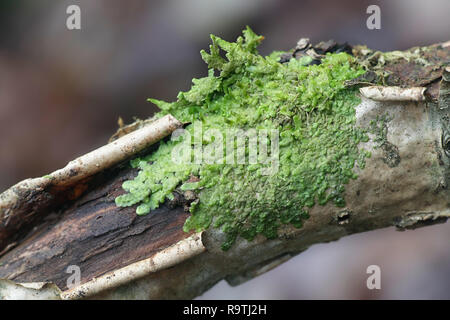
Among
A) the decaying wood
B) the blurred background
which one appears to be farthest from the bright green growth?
the blurred background

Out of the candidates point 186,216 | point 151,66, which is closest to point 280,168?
point 186,216

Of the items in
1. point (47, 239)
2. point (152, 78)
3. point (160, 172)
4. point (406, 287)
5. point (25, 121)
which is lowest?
point (406, 287)

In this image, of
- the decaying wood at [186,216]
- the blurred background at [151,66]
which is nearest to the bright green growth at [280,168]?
the decaying wood at [186,216]

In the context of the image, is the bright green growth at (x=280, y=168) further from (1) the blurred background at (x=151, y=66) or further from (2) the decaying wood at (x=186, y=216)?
(1) the blurred background at (x=151, y=66)

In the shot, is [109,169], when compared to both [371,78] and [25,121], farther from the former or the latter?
[25,121]

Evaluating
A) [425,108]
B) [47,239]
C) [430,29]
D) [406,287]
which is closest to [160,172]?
[47,239]

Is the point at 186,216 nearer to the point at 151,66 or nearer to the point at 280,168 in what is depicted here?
the point at 280,168

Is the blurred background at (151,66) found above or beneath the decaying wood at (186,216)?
above
